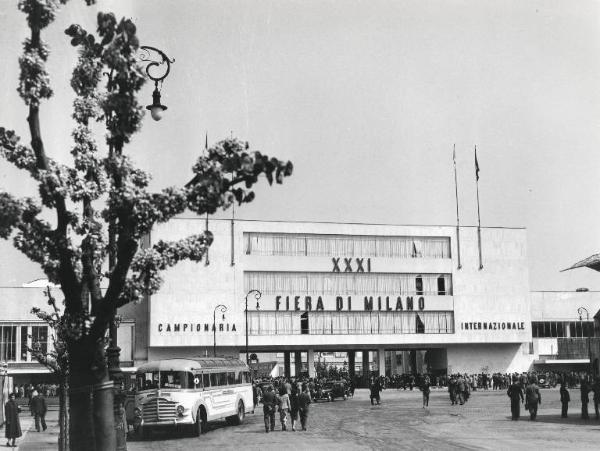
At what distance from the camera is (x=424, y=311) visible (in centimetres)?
7275

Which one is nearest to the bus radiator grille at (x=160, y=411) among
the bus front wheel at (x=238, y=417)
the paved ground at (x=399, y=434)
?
the paved ground at (x=399, y=434)

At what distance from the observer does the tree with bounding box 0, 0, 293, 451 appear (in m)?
7.19

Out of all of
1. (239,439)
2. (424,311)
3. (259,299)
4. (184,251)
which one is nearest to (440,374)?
(424,311)

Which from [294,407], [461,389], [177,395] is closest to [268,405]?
[294,407]

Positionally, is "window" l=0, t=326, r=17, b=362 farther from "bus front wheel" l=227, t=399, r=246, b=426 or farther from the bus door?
the bus door

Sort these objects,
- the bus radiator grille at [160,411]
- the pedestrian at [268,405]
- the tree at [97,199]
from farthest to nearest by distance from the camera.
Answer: the pedestrian at [268,405] → the bus radiator grille at [160,411] → the tree at [97,199]

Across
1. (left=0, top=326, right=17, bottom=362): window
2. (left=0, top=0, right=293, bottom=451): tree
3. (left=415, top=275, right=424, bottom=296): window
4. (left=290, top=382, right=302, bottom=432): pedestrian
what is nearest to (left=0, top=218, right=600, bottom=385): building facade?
(left=0, top=326, right=17, bottom=362): window

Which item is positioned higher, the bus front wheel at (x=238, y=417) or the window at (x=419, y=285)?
the window at (x=419, y=285)

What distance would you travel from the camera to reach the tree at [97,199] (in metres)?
7.19

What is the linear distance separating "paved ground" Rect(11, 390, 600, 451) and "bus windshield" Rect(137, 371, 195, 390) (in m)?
1.67

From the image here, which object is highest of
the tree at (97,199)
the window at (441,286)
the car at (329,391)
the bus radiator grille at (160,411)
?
the window at (441,286)

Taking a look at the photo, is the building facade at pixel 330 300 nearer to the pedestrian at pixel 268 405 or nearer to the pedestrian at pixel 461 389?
the pedestrian at pixel 461 389

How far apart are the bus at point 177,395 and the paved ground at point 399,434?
2.06 ft

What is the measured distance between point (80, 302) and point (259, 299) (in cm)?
6149
